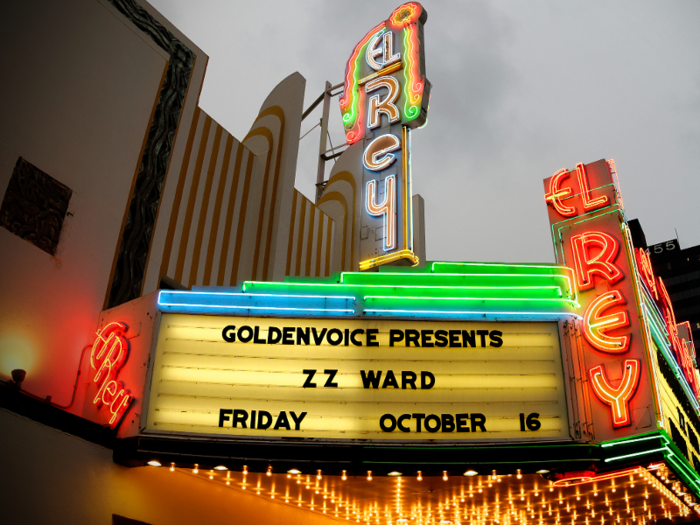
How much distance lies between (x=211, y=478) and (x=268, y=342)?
7.45 feet

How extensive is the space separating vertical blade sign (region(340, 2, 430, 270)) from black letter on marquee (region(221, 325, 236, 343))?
133 inches

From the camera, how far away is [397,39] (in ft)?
47.7

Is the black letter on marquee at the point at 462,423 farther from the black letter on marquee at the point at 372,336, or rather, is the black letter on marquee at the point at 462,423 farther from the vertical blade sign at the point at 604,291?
the vertical blade sign at the point at 604,291

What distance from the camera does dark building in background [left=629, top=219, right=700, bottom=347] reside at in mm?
92312

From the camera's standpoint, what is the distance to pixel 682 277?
9500cm

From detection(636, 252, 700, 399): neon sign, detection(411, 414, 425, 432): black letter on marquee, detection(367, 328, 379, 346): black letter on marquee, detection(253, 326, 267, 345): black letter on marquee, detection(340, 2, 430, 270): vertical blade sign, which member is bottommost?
detection(411, 414, 425, 432): black letter on marquee

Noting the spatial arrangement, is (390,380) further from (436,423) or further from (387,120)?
(387,120)

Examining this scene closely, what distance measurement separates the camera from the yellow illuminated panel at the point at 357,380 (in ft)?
27.8

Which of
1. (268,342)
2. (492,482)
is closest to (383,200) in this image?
(268,342)

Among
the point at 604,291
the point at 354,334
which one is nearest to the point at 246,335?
the point at 354,334

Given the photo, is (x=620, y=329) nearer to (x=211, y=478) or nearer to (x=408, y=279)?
(x=408, y=279)

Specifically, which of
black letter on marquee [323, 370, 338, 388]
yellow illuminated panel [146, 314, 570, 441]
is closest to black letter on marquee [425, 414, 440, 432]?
yellow illuminated panel [146, 314, 570, 441]

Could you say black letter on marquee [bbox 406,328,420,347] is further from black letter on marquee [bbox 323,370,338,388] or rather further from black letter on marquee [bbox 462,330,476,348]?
black letter on marquee [bbox 323,370,338,388]

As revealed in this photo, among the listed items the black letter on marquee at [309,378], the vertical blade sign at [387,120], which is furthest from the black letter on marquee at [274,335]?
the vertical blade sign at [387,120]
